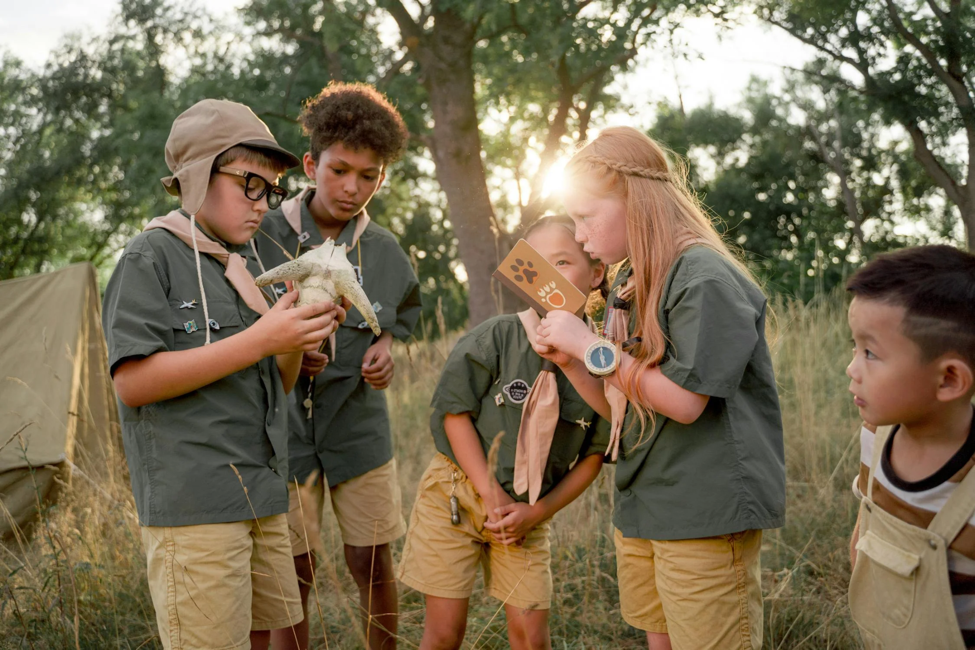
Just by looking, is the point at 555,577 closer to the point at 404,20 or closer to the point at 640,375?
the point at 640,375

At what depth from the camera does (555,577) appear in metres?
3.60

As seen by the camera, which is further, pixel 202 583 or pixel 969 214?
pixel 969 214

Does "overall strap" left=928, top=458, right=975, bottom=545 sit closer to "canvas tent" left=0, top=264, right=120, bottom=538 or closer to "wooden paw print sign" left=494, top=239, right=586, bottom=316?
"wooden paw print sign" left=494, top=239, right=586, bottom=316

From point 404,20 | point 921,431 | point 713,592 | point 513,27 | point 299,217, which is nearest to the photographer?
point 921,431

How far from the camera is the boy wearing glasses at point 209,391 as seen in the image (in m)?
2.10

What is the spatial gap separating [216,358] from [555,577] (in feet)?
6.88

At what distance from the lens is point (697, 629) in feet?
6.82

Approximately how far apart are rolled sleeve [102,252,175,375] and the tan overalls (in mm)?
1806

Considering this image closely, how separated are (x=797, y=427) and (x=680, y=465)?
3359 millimetres

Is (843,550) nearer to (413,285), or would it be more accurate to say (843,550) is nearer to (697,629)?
(697,629)

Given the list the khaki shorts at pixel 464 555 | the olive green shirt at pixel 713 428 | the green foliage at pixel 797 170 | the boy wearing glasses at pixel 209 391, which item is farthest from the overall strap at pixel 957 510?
the green foliage at pixel 797 170

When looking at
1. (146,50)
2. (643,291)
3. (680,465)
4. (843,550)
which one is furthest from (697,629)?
(146,50)

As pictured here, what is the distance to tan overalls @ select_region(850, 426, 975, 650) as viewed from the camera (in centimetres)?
157

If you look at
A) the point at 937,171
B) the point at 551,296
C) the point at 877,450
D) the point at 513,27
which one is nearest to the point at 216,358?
the point at 551,296
